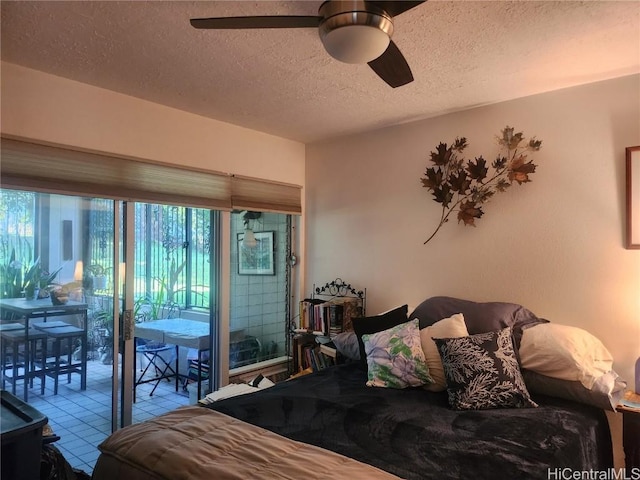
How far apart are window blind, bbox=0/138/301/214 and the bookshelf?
914mm

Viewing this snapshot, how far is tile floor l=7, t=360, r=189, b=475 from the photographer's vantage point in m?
2.66

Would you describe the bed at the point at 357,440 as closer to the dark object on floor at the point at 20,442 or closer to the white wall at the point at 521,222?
the dark object on floor at the point at 20,442

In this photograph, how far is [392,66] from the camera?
1919 millimetres

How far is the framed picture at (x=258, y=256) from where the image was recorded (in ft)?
12.4

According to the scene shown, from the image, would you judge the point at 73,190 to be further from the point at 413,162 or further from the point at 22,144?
the point at 413,162

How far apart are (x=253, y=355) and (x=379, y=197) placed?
5.82 feet

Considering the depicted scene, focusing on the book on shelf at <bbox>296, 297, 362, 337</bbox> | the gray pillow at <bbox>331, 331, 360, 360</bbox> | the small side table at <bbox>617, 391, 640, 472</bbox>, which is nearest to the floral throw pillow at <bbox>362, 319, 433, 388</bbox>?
the gray pillow at <bbox>331, 331, 360, 360</bbox>

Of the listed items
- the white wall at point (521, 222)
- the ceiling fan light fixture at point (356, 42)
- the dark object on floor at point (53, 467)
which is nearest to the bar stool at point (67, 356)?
the dark object on floor at point (53, 467)

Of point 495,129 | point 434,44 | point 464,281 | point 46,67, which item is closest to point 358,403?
point 464,281

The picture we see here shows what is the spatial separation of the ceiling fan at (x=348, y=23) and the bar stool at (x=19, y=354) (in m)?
2.11

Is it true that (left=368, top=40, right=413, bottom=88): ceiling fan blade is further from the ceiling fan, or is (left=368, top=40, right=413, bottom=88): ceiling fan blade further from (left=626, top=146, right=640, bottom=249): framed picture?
(left=626, top=146, right=640, bottom=249): framed picture

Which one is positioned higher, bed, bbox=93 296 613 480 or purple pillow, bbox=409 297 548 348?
purple pillow, bbox=409 297 548 348

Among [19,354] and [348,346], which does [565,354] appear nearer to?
[348,346]

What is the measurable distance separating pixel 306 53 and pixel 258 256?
6.84 feet
